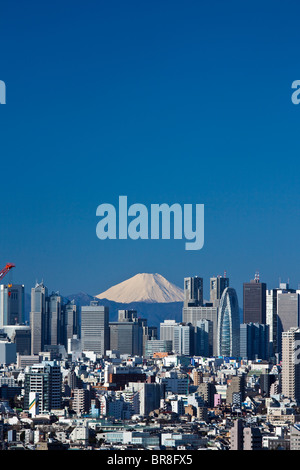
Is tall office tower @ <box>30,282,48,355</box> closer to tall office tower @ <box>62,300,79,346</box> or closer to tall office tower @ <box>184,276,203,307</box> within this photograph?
tall office tower @ <box>62,300,79,346</box>

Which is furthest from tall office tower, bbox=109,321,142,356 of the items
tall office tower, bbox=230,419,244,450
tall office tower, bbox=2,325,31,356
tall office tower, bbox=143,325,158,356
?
tall office tower, bbox=230,419,244,450

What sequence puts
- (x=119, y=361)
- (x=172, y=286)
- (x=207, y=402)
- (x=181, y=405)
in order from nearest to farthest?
(x=181, y=405) → (x=207, y=402) → (x=119, y=361) → (x=172, y=286)

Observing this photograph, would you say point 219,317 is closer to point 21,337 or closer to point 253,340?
point 253,340

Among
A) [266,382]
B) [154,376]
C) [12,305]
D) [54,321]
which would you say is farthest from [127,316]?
[266,382]

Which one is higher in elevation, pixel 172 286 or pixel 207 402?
pixel 172 286

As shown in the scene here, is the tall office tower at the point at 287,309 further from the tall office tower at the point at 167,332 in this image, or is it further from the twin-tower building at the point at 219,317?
the tall office tower at the point at 167,332
